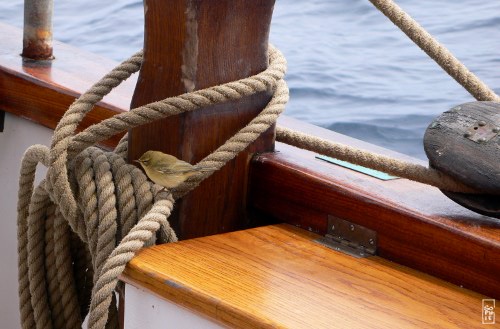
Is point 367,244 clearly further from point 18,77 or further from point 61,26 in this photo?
point 61,26

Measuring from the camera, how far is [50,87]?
2.32 metres

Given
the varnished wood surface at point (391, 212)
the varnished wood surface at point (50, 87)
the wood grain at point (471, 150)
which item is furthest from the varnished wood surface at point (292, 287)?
the varnished wood surface at point (50, 87)

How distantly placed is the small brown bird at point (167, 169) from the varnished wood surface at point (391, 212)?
0.66 feet

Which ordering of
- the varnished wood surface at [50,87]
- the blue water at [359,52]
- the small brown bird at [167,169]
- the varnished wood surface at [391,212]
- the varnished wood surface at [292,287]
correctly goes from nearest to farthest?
the varnished wood surface at [292,287]
the varnished wood surface at [391,212]
the small brown bird at [167,169]
the varnished wood surface at [50,87]
the blue water at [359,52]

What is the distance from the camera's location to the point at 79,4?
6.70 metres

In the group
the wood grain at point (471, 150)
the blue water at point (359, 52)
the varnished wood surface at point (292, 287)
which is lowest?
the blue water at point (359, 52)

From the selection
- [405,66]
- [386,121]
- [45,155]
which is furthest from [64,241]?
Answer: [405,66]

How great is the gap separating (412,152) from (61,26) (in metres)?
2.98

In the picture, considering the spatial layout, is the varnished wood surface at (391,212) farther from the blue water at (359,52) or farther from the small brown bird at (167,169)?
the blue water at (359,52)

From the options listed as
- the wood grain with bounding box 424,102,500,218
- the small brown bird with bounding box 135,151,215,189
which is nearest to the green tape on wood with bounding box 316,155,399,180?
the wood grain with bounding box 424,102,500,218

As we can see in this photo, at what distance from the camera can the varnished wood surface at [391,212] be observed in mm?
1573

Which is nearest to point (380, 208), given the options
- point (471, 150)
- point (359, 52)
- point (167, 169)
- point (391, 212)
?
point (391, 212)

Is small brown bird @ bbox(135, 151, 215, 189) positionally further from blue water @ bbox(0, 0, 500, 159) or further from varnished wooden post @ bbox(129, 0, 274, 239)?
blue water @ bbox(0, 0, 500, 159)

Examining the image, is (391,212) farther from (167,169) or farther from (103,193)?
(103,193)
